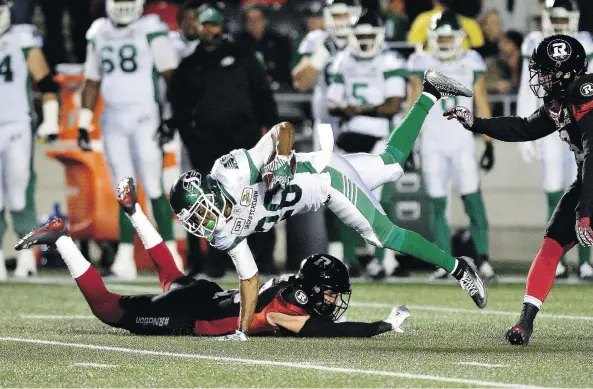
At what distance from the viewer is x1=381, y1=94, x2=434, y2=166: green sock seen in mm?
8870

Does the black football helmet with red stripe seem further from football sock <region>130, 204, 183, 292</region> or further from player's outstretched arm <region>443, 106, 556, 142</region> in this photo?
football sock <region>130, 204, 183, 292</region>

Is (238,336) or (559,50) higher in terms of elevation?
(559,50)

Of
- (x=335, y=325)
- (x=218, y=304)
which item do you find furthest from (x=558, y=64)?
(x=218, y=304)

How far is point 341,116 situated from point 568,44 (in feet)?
16.2

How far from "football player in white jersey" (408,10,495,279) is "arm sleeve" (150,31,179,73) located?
189 cm

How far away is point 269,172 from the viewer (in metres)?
7.89

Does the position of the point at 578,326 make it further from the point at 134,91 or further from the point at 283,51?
the point at 283,51

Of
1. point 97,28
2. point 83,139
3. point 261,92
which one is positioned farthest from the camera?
point 97,28

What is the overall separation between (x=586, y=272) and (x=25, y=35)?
470 centimetres

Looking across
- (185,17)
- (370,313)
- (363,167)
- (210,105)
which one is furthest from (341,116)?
(363,167)

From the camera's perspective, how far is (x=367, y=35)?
12617mm

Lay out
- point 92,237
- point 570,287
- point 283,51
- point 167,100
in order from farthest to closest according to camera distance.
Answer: point 283,51 < point 92,237 < point 167,100 < point 570,287

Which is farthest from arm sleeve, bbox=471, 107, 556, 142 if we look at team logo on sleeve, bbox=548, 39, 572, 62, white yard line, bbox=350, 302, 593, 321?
white yard line, bbox=350, 302, 593, 321

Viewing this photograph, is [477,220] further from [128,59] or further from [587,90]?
[587,90]
